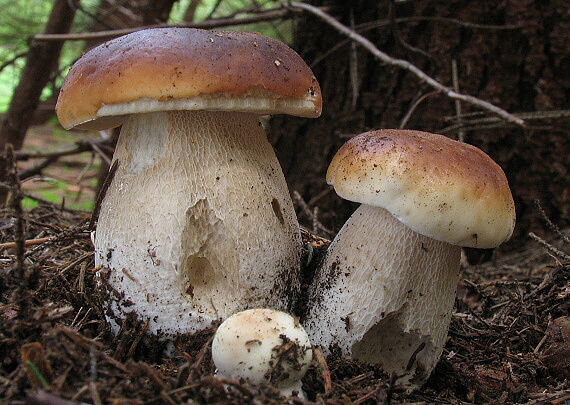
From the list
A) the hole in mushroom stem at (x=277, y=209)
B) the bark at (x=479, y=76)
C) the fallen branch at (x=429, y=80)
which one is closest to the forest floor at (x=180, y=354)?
the hole in mushroom stem at (x=277, y=209)

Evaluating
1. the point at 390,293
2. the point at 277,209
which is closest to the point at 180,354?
the point at 277,209

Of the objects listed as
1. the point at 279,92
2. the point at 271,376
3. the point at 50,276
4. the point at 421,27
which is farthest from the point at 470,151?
the point at 421,27

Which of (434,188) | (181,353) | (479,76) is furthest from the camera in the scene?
(479,76)

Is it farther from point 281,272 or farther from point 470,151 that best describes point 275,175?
point 470,151

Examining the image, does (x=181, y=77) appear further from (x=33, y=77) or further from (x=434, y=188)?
(x=33, y=77)

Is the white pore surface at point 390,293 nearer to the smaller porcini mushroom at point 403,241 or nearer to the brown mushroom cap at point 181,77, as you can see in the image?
the smaller porcini mushroom at point 403,241
